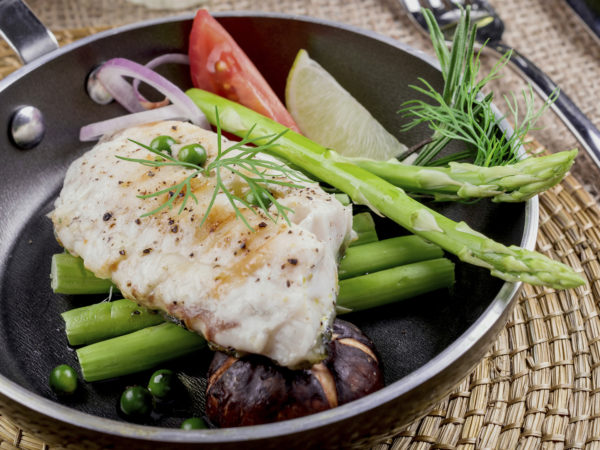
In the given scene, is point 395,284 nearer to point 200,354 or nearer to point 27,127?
point 200,354

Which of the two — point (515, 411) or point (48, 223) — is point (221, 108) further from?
point (515, 411)

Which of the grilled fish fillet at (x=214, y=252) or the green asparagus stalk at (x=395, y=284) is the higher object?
the grilled fish fillet at (x=214, y=252)

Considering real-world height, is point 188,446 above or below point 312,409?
above

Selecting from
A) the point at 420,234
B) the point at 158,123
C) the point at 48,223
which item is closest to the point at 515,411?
the point at 420,234

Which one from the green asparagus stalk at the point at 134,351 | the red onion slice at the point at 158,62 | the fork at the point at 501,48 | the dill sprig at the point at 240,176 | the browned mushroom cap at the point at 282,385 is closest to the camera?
the browned mushroom cap at the point at 282,385

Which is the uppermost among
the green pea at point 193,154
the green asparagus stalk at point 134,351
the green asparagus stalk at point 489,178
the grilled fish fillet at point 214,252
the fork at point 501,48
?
the green pea at point 193,154

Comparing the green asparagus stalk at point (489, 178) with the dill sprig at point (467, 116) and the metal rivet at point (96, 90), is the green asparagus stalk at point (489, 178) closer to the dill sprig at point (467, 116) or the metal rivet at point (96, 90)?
the dill sprig at point (467, 116)

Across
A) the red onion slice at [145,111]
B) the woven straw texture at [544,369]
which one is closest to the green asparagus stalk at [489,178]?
the woven straw texture at [544,369]

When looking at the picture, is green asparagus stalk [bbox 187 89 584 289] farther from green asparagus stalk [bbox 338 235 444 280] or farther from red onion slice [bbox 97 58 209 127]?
green asparagus stalk [bbox 338 235 444 280]
